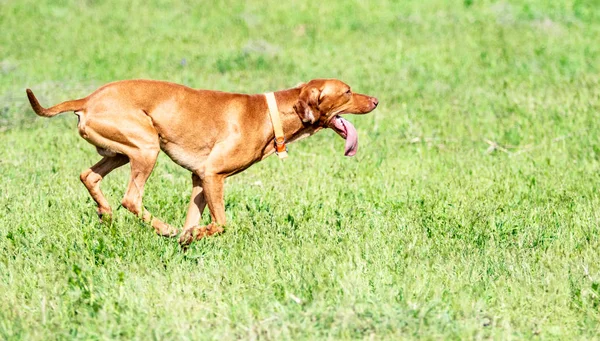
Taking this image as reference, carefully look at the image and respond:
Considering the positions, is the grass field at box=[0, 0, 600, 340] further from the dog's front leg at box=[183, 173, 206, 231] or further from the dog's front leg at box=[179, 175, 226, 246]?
the dog's front leg at box=[183, 173, 206, 231]

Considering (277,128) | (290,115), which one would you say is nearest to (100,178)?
(277,128)

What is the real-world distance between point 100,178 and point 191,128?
910 mm

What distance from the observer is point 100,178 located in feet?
23.5

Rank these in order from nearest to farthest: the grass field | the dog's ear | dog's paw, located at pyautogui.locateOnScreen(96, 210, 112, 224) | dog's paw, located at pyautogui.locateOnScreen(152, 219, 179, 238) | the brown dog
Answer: the grass field → the brown dog → dog's paw, located at pyautogui.locateOnScreen(152, 219, 179, 238) → dog's paw, located at pyautogui.locateOnScreen(96, 210, 112, 224) → the dog's ear

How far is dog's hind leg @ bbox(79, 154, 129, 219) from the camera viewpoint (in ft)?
23.1

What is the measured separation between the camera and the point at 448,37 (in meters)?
15.7

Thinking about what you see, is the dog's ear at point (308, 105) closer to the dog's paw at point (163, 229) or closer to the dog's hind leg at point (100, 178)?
the dog's paw at point (163, 229)

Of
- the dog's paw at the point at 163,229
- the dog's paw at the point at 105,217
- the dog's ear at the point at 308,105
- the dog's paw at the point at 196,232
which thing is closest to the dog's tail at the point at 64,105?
the dog's paw at the point at 105,217

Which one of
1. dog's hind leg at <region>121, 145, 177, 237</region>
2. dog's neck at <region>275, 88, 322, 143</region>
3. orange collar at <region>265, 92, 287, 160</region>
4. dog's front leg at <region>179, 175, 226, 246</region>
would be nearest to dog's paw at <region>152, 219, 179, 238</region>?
dog's hind leg at <region>121, 145, 177, 237</region>

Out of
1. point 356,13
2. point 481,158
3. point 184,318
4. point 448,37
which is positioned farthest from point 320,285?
point 356,13

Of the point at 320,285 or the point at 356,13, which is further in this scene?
the point at 356,13

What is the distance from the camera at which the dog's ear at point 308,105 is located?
698 centimetres

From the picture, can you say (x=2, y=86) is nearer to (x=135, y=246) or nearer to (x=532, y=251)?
(x=135, y=246)

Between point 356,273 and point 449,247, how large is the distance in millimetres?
1147
